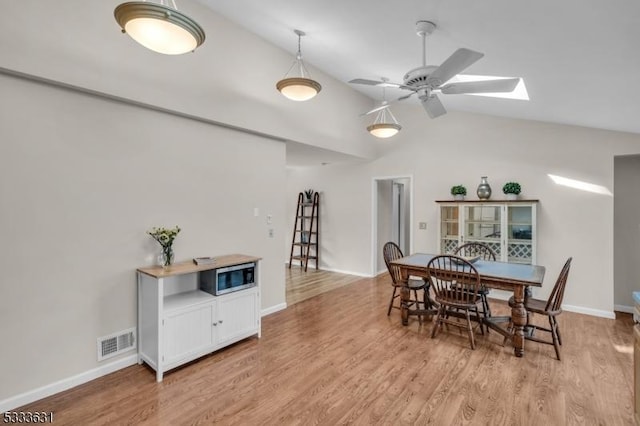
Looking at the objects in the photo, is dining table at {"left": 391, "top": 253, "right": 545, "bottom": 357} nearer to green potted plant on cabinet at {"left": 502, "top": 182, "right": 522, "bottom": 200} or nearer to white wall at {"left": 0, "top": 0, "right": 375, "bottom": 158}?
green potted plant on cabinet at {"left": 502, "top": 182, "right": 522, "bottom": 200}

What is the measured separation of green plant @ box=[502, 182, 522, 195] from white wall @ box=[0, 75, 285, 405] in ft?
13.5

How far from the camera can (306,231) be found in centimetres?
730

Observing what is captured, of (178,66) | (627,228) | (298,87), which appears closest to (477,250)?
(627,228)

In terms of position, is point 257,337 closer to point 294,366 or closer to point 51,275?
point 294,366

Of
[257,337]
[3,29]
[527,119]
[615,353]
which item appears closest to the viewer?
[3,29]

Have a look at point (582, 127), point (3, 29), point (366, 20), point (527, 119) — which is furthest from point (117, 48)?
point (582, 127)

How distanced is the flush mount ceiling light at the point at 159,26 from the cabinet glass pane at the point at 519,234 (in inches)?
184

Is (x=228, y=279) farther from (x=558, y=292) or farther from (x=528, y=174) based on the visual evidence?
(x=528, y=174)

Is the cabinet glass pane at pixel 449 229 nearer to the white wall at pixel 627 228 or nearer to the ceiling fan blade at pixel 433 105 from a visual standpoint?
the white wall at pixel 627 228

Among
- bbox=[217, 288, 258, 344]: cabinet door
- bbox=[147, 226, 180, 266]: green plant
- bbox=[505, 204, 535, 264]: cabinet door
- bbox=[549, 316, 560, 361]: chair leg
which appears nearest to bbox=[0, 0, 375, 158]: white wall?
bbox=[147, 226, 180, 266]: green plant

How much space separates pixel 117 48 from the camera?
2.71m

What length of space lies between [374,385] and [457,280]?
141cm

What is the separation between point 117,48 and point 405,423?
3.67 metres

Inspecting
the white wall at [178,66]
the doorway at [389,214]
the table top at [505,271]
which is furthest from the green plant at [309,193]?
the table top at [505,271]
